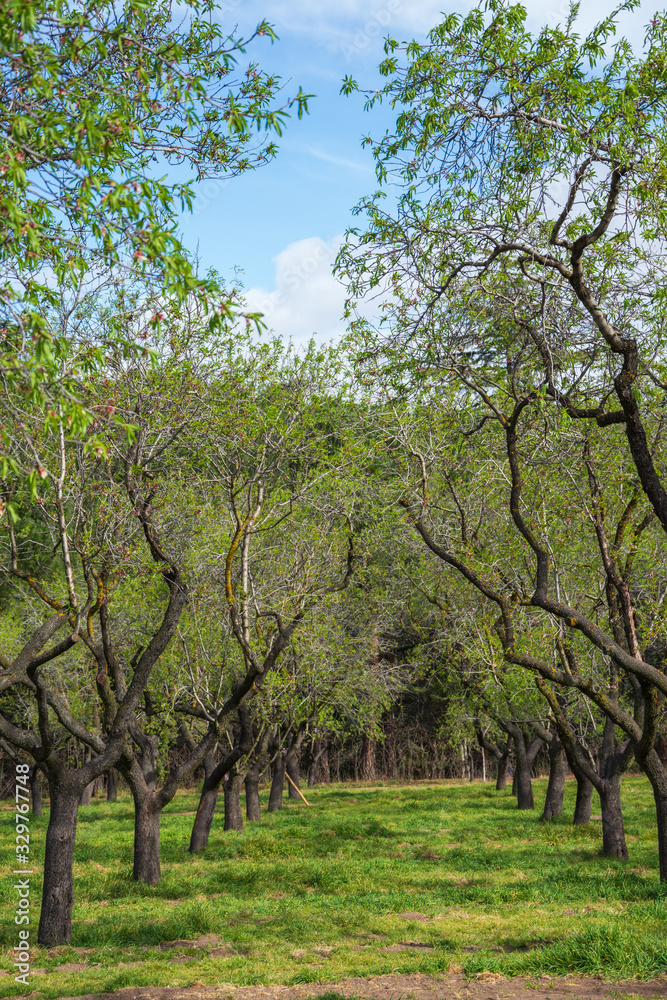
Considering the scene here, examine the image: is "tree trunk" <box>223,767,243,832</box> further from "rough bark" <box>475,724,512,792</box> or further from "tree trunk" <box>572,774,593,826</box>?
"rough bark" <box>475,724,512,792</box>

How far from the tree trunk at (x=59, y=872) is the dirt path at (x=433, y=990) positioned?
2.75 meters

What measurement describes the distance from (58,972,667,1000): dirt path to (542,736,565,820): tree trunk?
15253mm

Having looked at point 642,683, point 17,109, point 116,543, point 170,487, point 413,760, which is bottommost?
point 413,760

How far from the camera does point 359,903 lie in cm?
1388

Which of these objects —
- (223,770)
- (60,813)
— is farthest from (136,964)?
(223,770)

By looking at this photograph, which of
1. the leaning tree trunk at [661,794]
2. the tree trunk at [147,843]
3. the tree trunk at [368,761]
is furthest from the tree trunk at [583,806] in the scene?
the tree trunk at [368,761]

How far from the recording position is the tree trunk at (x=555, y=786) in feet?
77.4

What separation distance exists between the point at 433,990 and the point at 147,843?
26.7 ft

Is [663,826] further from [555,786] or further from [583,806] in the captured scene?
[555,786]

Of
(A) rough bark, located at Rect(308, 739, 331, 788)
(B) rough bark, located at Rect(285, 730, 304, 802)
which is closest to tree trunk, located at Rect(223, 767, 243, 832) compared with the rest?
(B) rough bark, located at Rect(285, 730, 304, 802)

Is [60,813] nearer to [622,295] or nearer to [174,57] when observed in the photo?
[174,57]

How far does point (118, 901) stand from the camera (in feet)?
47.2

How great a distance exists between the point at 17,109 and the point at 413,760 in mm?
39734

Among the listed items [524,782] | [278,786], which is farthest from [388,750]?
[524,782]
